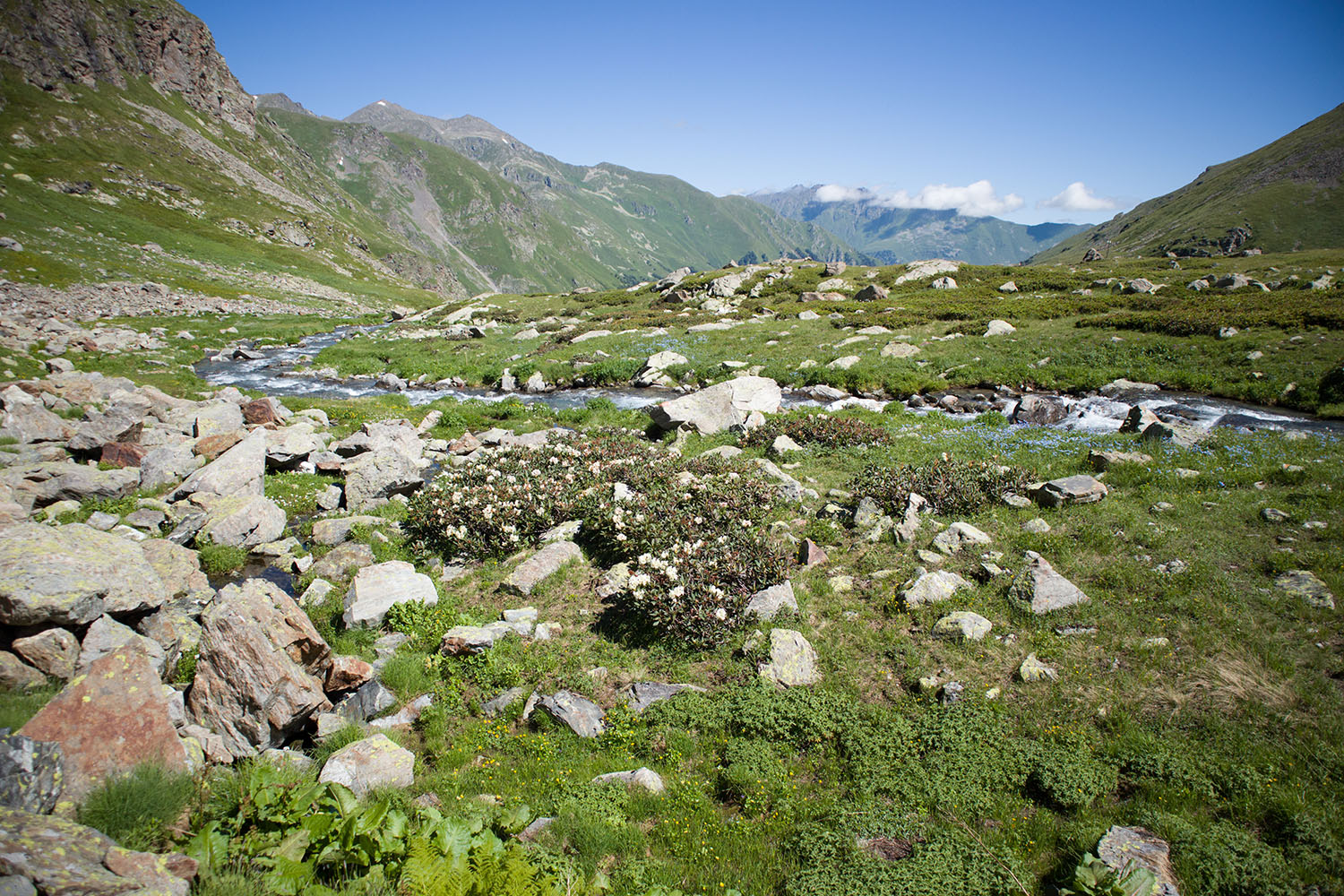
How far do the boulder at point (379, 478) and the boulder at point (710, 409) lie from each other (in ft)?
28.9

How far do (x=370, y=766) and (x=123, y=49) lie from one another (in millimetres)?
204610

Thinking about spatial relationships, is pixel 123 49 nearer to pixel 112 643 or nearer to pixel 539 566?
pixel 112 643

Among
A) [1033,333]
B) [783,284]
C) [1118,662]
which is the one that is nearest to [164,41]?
[783,284]

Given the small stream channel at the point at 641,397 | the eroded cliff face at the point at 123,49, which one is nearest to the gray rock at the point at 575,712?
the small stream channel at the point at 641,397

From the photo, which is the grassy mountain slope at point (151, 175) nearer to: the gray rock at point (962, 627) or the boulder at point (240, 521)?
the boulder at point (240, 521)

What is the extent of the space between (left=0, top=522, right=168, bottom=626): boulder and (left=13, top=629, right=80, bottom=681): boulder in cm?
26

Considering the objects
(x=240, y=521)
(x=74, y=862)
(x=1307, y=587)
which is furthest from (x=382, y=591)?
(x=1307, y=587)

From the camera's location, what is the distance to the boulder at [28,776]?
15.1 ft

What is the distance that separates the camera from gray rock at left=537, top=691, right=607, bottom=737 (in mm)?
8133

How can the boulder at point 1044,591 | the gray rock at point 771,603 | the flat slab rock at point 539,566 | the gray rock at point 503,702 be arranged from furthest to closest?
1. the flat slab rock at point 539,566
2. the gray rock at point 771,603
3. the boulder at point 1044,591
4. the gray rock at point 503,702

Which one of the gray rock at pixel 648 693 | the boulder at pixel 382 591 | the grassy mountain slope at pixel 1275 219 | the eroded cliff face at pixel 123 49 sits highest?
the eroded cliff face at pixel 123 49

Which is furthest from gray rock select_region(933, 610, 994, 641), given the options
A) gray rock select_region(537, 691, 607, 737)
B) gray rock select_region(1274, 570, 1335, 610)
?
gray rock select_region(537, 691, 607, 737)

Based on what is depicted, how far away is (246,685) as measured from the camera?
7.57m

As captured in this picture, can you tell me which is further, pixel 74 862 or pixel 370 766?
pixel 370 766
